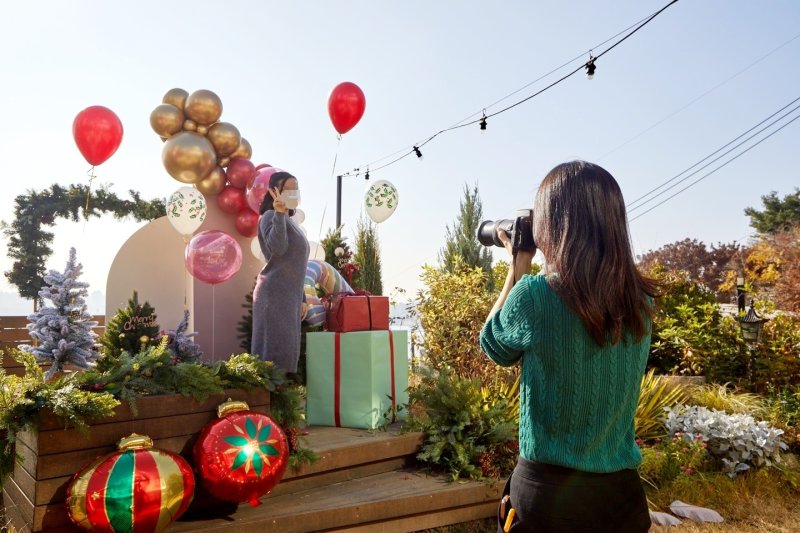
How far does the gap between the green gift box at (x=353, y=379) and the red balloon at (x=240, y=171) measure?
8.05 ft

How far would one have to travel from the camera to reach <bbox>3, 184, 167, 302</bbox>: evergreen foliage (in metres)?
10.7

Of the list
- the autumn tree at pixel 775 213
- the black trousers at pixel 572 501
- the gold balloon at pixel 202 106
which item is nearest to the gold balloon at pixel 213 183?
the gold balloon at pixel 202 106

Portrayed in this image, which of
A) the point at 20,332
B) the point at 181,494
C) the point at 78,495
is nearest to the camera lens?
the point at 78,495

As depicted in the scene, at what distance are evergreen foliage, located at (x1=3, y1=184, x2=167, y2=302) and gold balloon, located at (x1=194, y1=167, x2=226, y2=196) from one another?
5.03 metres

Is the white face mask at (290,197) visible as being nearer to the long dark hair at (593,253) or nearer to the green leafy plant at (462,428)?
the green leafy plant at (462,428)

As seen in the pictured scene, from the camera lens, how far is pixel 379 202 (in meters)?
6.71

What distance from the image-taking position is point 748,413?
5043mm

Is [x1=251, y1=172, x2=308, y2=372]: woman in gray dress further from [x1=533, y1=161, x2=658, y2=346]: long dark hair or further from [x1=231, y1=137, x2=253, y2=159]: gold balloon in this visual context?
[x1=533, y1=161, x2=658, y2=346]: long dark hair

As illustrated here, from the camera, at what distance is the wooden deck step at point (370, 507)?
9.91 ft

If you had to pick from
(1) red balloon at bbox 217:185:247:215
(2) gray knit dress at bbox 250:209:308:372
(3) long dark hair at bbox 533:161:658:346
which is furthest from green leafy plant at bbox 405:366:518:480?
(1) red balloon at bbox 217:185:247:215

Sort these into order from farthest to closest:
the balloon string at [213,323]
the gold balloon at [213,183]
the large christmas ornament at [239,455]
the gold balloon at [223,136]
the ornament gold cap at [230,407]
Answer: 1. the balloon string at [213,323]
2. the gold balloon at [213,183]
3. the gold balloon at [223,136]
4. the ornament gold cap at [230,407]
5. the large christmas ornament at [239,455]

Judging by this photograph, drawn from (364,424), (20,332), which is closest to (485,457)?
(364,424)

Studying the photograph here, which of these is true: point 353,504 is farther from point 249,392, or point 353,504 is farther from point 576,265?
point 576,265

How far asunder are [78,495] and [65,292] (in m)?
1.55
